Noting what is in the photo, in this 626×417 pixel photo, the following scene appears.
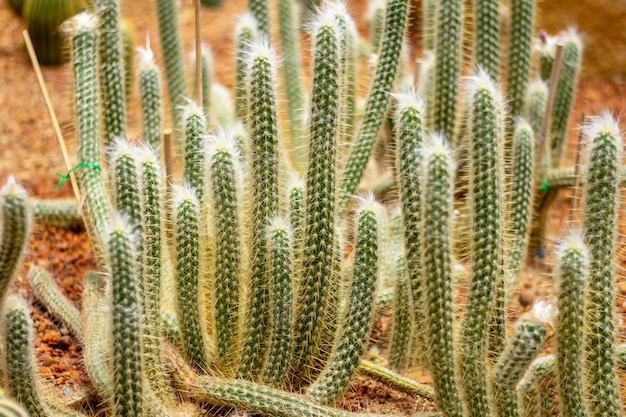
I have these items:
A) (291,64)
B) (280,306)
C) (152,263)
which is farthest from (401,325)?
(291,64)

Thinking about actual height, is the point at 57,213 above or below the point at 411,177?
below

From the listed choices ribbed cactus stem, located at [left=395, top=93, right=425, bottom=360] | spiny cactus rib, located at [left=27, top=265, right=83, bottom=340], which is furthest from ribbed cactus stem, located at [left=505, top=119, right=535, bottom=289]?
spiny cactus rib, located at [left=27, top=265, right=83, bottom=340]

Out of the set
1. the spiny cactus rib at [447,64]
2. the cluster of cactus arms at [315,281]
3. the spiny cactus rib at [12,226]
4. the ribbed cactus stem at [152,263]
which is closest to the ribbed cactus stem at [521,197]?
the cluster of cactus arms at [315,281]

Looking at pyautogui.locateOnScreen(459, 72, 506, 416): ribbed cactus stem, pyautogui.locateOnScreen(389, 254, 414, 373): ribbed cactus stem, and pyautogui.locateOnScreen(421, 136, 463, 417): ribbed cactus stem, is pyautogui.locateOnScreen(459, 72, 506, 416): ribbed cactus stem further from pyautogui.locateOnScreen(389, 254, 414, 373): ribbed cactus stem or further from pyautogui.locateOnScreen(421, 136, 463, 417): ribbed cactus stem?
pyautogui.locateOnScreen(389, 254, 414, 373): ribbed cactus stem

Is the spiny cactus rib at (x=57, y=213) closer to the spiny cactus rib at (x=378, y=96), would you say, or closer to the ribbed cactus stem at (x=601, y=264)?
the spiny cactus rib at (x=378, y=96)

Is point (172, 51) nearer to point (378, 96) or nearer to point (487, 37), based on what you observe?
point (378, 96)

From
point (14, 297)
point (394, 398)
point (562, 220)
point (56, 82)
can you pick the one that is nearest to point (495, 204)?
point (394, 398)
